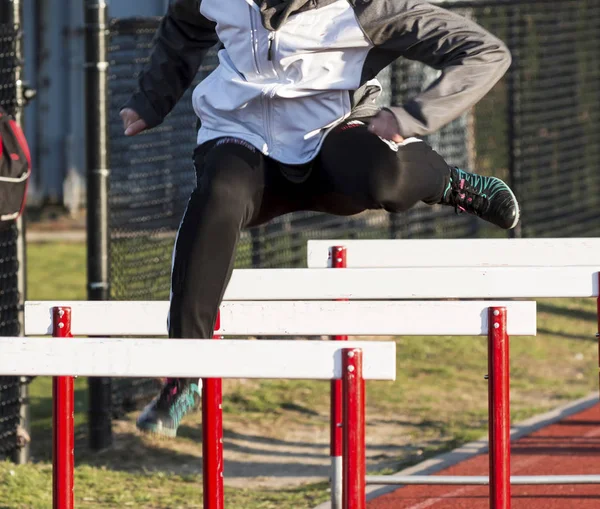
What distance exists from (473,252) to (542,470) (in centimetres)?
146

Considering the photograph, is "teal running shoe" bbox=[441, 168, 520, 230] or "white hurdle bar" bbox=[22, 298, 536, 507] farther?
"teal running shoe" bbox=[441, 168, 520, 230]

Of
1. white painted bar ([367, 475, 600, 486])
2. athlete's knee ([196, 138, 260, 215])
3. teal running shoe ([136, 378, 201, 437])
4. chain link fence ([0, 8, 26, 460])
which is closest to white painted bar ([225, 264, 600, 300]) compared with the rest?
athlete's knee ([196, 138, 260, 215])

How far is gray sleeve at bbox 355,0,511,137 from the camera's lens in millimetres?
3414

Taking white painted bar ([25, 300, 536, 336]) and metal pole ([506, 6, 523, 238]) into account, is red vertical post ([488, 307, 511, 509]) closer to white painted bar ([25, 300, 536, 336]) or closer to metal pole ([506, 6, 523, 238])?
white painted bar ([25, 300, 536, 336])

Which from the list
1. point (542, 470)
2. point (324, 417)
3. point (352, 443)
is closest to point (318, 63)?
point (352, 443)

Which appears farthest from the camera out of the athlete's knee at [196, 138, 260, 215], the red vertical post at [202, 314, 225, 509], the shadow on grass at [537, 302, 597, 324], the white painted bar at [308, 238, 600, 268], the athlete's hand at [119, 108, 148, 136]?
the shadow on grass at [537, 302, 597, 324]

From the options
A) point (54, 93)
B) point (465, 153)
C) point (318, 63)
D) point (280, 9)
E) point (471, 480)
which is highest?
point (54, 93)

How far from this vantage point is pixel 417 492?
5.23 m

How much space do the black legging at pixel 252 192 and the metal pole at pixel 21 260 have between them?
7.71 feet

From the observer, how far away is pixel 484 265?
15.4 ft

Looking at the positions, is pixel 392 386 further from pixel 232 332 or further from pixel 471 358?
pixel 232 332

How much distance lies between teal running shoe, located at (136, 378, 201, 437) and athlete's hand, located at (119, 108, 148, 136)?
990mm

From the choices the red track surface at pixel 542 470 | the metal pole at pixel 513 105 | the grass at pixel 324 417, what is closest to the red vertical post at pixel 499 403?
the red track surface at pixel 542 470

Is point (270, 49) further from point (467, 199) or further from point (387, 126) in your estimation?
point (467, 199)
